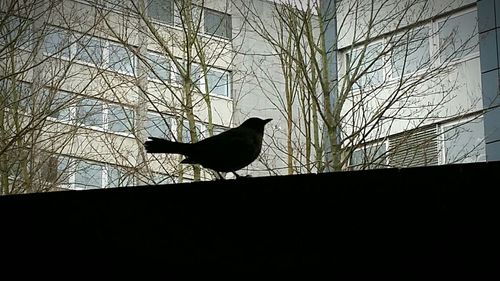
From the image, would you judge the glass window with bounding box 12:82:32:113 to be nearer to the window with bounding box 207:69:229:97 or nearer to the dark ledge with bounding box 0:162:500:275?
the window with bounding box 207:69:229:97

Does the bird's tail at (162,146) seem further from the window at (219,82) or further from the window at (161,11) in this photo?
the window at (219,82)

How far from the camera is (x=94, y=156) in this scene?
848 cm

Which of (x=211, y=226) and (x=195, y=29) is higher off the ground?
(x=195, y=29)

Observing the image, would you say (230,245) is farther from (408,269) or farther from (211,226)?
(408,269)

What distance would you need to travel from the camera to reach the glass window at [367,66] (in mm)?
7309

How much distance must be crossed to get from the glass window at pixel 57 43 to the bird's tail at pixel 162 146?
5.39 meters

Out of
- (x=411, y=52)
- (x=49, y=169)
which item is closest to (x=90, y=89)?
(x=49, y=169)

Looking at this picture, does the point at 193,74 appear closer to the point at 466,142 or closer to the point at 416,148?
the point at 416,148

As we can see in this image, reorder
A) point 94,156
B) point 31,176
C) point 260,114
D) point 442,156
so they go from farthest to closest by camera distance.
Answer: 1. point 260,114
2. point 94,156
3. point 442,156
4. point 31,176

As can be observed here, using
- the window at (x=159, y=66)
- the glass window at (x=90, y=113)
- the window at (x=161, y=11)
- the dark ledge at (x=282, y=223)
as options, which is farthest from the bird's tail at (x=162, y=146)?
the window at (x=161, y=11)

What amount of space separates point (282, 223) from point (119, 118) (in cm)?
796

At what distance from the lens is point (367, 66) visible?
7.62 meters

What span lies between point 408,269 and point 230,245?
0.62 ft

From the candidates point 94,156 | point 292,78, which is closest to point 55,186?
point 94,156
